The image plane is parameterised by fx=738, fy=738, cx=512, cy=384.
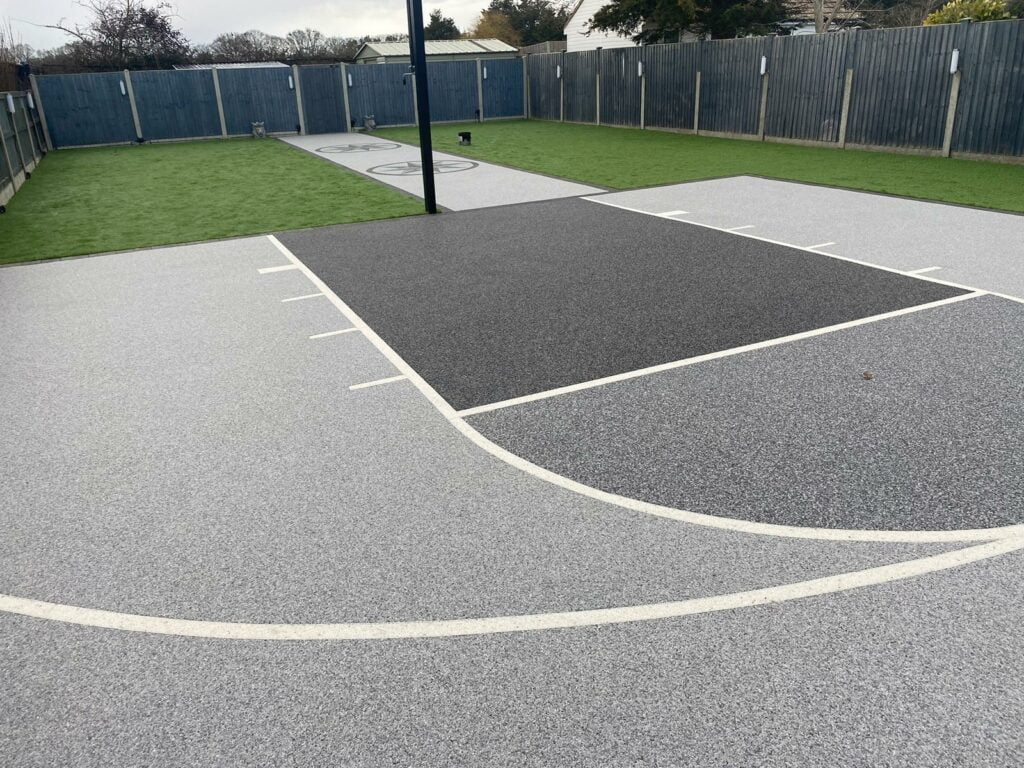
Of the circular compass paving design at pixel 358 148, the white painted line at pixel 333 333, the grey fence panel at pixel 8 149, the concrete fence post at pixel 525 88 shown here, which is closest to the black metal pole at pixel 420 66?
the white painted line at pixel 333 333

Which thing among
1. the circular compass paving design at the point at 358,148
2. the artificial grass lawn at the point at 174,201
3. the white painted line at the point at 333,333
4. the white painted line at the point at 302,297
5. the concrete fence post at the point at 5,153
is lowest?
the white painted line at the point at 333,333

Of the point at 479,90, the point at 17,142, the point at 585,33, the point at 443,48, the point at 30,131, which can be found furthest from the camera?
the point at 443,48

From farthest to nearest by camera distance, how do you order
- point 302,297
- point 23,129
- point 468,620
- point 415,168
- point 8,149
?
point 23,129, point 415,168, point 8,149, point 302,297, point 468,620

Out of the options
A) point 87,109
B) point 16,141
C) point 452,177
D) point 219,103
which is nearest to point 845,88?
point 452,177

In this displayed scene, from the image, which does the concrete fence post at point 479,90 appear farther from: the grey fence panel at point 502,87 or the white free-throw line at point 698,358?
the white free-throw line at point 698,358

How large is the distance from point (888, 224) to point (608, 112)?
1583cm

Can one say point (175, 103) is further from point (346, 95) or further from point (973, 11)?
point (973, 11)

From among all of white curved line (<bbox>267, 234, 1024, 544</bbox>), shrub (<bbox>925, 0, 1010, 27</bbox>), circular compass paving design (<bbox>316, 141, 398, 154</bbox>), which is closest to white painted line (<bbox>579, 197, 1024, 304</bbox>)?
white curved line (<bbox>267, 234, 1024, 544</bbox>)

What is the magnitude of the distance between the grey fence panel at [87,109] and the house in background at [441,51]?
17537 millimetres

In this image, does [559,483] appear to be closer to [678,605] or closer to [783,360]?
[678,605]

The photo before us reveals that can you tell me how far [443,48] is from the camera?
130 feet

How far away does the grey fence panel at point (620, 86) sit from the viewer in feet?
74.1

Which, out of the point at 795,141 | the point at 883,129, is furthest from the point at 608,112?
the point at 883,129

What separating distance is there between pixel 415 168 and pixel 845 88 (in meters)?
9.87
